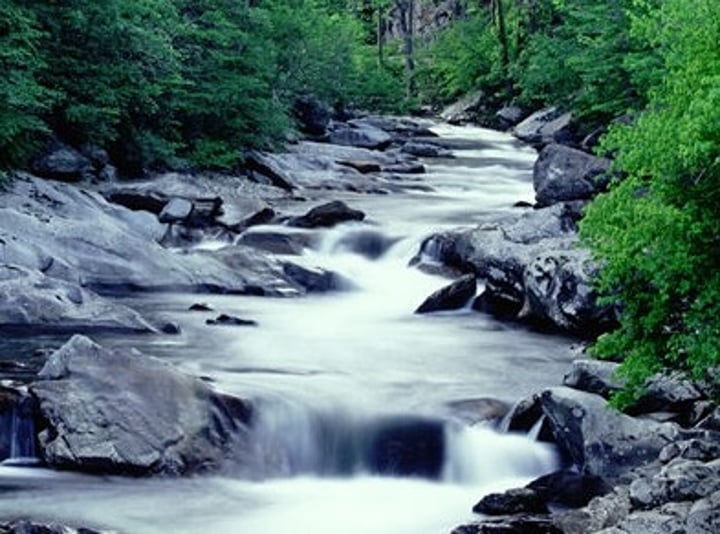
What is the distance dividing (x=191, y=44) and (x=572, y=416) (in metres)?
21.6

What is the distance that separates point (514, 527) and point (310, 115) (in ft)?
117

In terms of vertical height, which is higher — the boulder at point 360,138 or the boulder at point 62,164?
the boulder at point 360,138

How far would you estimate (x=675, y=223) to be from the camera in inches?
347

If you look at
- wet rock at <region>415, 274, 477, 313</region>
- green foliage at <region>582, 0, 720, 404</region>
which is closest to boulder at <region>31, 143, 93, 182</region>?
wet rock at <region>415, 274, 477, 313</region>

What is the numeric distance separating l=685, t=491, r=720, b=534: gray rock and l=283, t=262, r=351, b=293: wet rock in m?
13.6

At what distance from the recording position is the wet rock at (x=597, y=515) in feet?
34.1

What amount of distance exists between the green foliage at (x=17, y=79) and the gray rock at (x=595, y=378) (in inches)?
486

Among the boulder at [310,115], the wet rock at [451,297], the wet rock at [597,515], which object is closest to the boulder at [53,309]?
the wet rock at [451,297]

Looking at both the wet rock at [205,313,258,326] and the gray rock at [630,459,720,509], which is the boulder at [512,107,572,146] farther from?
the gray rock at [630,459,720,509]

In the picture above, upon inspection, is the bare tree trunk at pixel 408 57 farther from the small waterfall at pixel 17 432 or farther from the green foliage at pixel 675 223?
the green foliage at pixel 675 223

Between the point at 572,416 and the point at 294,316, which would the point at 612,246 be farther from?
the point at 294,316

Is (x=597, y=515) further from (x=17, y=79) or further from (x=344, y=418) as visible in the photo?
(x=17, y=79)

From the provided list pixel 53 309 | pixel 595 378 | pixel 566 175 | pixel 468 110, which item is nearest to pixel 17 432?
pixel 53 309

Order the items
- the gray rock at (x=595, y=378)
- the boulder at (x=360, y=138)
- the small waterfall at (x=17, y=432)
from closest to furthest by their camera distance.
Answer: the small waterfall at (x=17, y=432) < the gray rock at (x=595, y=378) < the boulder at (x=360, y=138)
